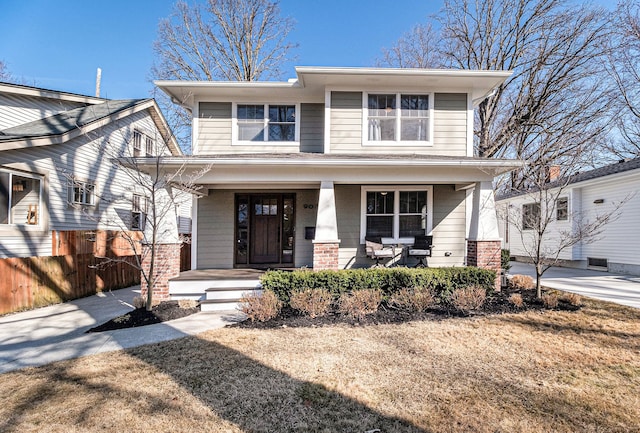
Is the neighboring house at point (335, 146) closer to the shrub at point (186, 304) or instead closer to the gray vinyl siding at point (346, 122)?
the gray vinyl siding at point (346, 122)

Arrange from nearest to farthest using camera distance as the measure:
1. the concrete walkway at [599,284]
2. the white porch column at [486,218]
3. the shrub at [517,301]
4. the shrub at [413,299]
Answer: the shrub at [413,299], the shrub at [517,301], the concrete walkway at [599,284], the white porch column at [486,218]

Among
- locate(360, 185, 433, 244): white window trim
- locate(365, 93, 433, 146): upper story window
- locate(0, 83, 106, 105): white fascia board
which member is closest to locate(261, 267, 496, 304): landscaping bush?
locate(360, 185, 433, 244): white window trim

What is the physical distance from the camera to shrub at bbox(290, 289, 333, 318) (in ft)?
17.9

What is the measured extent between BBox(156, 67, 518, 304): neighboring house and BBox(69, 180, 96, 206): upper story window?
389cm

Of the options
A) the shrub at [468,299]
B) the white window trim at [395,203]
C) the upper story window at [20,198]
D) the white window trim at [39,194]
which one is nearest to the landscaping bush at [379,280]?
the shrub at [468,299]

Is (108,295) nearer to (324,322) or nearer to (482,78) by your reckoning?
(324,322)

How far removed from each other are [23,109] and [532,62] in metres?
20.4

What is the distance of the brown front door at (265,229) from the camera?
9133 millimetres

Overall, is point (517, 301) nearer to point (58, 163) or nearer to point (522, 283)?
point (522, 283)

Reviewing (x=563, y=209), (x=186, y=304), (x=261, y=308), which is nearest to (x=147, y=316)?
(x=186, y=304)

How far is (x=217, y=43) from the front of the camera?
17438 millimetres

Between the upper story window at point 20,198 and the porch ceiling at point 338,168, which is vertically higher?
the porch ceiling at point 338,168

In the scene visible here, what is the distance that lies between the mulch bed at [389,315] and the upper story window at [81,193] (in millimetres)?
7307

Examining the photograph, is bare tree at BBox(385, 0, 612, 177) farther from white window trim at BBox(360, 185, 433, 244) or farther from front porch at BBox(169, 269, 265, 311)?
front porch at BBox(169, 269, 265, 311)
